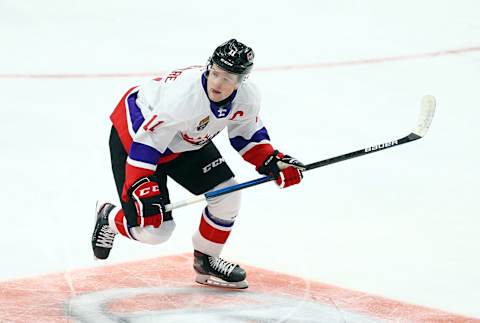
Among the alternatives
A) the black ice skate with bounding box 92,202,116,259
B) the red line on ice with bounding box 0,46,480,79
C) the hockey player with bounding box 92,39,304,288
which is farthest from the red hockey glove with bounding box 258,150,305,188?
the red line on ice with bounding box 0,46,480,79

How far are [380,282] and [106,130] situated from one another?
242cm

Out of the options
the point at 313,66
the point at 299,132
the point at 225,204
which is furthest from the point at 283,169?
the point at 313,66

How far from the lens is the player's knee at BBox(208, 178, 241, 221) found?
3.31 m

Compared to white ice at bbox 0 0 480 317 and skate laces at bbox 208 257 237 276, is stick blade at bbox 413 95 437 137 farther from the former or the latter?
skate laces at bbox 208 257 237 276

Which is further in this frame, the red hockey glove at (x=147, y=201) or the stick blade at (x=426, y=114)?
the stick blade at (x=426, y=114)

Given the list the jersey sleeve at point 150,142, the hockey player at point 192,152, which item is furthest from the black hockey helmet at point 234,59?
the jersey sleeve at point 150,142

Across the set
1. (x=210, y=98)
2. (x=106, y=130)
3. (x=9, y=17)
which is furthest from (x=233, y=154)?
(x=9, y=17)

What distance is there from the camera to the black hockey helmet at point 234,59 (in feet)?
9.66

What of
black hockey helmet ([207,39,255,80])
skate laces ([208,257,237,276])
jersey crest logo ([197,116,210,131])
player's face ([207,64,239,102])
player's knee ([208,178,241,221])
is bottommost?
skate laces ([208,257,237,276])

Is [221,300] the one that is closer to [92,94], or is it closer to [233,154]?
[233,154]

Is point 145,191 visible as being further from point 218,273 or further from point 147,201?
point 218,273

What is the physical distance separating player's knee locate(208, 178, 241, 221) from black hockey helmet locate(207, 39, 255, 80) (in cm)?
49

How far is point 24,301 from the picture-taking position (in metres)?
3.11

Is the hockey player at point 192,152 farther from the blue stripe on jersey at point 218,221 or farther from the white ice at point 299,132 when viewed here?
the white ice at point 299,132
